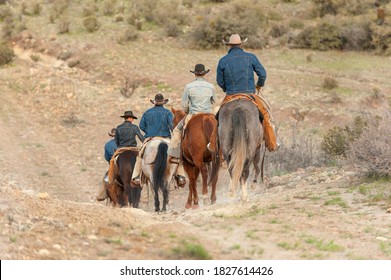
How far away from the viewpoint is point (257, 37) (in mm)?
36500

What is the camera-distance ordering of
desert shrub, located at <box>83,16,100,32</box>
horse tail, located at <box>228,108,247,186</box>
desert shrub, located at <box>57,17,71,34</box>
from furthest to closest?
desert shrub, located at <box>83,16,100,32</box>
desert shrub, located at <box>57,17,71,34</box>
horse tail, located at <box>228,108,247,186</box>

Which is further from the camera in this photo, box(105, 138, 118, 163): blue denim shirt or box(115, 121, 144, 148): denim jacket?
box(105, 138, 118, 163): blue denim shirt

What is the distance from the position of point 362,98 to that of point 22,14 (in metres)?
19.7

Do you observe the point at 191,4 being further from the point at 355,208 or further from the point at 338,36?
the point at 355,208

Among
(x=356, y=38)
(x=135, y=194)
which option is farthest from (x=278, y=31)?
(x=135, y=194)

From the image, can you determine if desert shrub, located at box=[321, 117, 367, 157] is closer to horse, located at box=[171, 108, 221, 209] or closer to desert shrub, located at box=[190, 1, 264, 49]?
horse, located at box=[171, 108, 221, 209]

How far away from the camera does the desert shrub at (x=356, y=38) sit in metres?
35.2

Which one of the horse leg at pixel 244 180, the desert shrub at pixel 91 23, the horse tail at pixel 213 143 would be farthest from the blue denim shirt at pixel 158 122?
the desert shrub at pixel 91 23

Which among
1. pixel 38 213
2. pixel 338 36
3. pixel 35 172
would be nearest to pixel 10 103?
pixel 35 172

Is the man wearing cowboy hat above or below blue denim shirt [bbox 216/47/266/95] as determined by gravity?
below

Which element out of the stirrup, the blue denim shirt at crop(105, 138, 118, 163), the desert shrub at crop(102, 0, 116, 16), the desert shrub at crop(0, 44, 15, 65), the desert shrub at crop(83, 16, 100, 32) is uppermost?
the stirrup

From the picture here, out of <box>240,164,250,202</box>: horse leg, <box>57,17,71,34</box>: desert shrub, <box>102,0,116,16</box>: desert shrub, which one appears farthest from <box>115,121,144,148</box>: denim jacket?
<box>102,0,116,16</box>: desert shrub

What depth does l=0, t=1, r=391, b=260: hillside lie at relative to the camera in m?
9.66

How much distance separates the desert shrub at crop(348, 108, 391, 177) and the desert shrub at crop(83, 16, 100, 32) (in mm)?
24170
